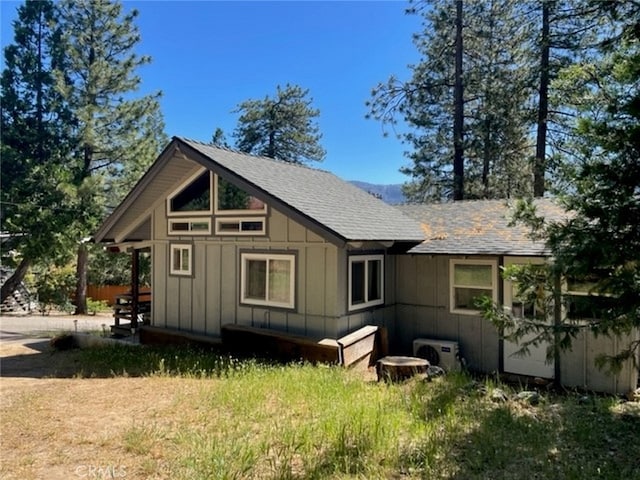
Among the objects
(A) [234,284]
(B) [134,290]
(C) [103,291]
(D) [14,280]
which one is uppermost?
(A) [234,284]

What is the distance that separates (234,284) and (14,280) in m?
15.0

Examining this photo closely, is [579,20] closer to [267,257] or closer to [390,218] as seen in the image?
[390,218]

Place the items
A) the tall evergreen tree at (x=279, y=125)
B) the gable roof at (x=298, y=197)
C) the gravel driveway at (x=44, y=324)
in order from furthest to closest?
the tall evergreen tree at (x=279, y=125)
the gravel driveway at (x=44, y=324)
the gable roof at (x=298, y=197)

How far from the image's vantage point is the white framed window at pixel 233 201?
9.80 metres

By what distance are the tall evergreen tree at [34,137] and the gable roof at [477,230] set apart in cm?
1436

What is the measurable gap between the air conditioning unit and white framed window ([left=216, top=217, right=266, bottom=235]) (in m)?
4.22

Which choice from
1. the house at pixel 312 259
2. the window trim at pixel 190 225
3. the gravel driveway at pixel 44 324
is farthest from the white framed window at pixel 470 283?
the gravel driveway at pixel 44 324

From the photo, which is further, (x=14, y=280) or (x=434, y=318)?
(x=14, y=280)

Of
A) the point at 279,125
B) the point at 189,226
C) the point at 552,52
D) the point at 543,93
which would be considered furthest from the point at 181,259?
the point at 279,125

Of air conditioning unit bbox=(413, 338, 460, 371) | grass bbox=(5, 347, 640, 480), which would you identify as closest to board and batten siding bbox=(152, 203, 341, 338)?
grass bbox=(5, 347, 640, 480)

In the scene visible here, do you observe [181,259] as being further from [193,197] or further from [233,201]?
[233,201]

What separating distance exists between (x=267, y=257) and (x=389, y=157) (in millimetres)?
16584

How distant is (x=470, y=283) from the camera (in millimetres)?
9664

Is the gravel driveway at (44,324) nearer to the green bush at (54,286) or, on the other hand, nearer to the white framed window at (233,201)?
the green bush at (54,286)
